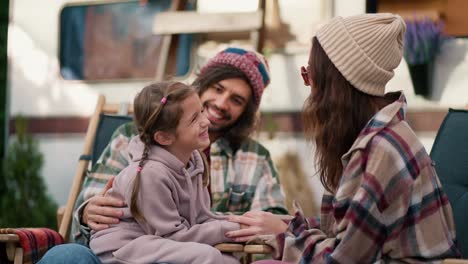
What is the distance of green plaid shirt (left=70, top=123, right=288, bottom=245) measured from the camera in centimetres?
341

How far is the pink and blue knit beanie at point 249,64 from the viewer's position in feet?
11.5

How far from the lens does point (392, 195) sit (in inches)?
90.4

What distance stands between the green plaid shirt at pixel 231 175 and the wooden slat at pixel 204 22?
2.26m

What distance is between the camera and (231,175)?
351 centimetres

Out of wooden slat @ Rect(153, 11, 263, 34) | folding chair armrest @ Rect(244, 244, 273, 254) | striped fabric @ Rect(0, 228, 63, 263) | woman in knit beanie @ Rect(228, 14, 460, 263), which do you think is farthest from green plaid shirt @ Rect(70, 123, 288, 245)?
A: wooden slat @ Rect(153, 11, 263, 34)

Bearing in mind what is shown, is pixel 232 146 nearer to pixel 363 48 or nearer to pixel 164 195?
pixel 164 195

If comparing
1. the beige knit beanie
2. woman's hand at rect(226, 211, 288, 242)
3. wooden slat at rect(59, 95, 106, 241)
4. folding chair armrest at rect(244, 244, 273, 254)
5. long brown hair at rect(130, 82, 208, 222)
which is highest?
the beige knit beanie

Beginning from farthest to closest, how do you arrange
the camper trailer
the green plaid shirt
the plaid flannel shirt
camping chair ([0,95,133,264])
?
the camper trailer, camping chair ([0,95,133,264]), the green plaid shirt, the plaid flannel shirt

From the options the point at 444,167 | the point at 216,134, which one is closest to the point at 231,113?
the point at 216,134

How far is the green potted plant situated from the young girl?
245 centimetres

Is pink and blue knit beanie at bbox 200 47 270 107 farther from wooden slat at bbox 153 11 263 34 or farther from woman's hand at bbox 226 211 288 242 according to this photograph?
wooden slat at bbox 153 11 263 34

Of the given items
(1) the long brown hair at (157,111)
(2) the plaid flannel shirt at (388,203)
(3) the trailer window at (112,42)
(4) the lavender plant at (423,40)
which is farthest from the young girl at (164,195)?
(3) the trailer window at (112,42)

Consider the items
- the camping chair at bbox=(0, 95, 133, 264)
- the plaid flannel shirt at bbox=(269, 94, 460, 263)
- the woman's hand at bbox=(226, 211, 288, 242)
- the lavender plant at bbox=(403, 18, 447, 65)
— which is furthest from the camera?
the lavender plant at bbox=(403, 18, 447, 65)

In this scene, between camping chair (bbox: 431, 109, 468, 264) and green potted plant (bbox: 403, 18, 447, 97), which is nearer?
camping chair (bbox: 431, 109, 468, 264)
